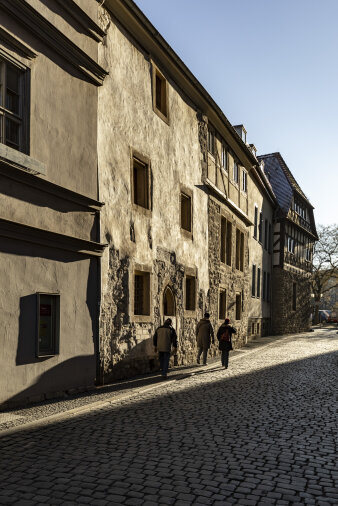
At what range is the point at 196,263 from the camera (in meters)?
18.5

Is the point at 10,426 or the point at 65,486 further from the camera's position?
the point at 10,426

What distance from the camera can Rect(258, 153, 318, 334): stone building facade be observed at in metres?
37.0

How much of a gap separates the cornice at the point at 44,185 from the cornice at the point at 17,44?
2085 millimetres

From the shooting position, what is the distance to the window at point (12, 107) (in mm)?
9264

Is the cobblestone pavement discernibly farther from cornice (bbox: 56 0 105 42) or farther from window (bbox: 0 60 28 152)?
cornice (bbox: 56 0 105 42)

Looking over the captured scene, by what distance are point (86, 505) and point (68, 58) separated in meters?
8.92

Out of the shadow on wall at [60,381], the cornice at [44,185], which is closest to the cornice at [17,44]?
the cornice at [44,185]

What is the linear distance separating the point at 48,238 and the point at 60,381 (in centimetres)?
273

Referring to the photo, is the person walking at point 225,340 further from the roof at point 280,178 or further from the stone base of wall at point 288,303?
the roof at point 280,178

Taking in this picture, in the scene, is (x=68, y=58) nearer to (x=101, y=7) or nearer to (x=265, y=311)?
(x=101, y=7)

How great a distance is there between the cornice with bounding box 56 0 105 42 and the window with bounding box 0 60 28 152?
7.03 feet

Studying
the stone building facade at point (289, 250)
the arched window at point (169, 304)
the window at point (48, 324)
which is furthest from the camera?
the stone building facade at point (289, 250)

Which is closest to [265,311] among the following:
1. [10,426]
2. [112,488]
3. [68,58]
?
[68,58]

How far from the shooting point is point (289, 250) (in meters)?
39.0
